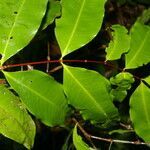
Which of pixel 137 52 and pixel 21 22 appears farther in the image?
pixel 137 52

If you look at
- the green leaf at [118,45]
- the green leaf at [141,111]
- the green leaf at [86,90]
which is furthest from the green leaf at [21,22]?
the green leaf at [141,111]

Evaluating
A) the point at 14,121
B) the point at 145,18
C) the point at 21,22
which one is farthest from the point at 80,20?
the point at 145,18

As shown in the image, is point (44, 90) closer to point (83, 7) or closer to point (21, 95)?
point (21, 95)

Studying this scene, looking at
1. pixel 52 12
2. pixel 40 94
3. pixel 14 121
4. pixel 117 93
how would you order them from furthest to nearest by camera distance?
pixel 117 93
pixel 52 12
pixel 40 94
pixel 14 121

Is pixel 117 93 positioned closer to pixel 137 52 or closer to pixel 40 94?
pixel 137 52

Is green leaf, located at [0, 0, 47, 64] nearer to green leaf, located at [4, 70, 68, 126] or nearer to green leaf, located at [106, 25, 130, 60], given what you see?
green leaf, located at [4, 70, 68, 126]

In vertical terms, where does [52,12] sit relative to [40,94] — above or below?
above

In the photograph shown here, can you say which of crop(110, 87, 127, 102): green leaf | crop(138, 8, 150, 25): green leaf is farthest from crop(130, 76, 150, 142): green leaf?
crop(138, 8, 150, 25): green leaf
